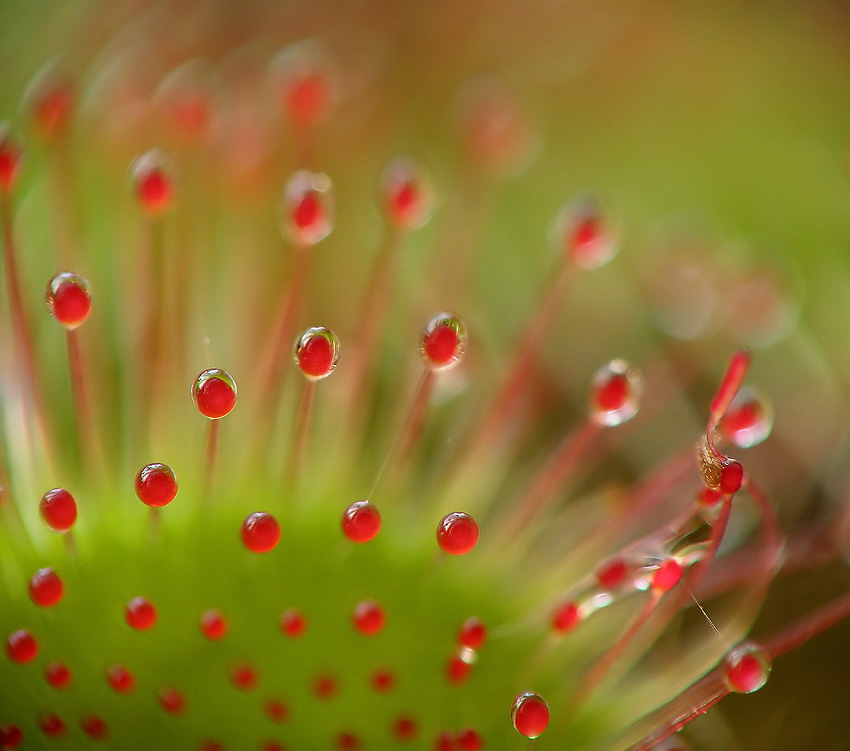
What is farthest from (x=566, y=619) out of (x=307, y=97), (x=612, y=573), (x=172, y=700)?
(x=307, y=97)

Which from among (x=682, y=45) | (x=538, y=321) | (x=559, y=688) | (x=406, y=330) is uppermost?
(x=682, y=45)

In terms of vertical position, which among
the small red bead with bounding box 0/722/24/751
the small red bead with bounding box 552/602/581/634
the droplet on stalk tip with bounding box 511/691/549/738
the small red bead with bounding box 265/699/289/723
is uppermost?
the small red bead with bounding box 0/722/24/751

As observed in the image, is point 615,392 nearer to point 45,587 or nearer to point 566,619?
point 566,619

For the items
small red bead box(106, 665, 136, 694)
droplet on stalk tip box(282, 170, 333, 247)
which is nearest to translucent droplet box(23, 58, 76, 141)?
droplet on stalk tip box(282, 170, 333, 247)

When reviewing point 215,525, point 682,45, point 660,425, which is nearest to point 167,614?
point 215,525

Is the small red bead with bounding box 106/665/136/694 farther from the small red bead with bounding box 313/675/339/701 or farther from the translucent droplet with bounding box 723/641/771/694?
the translucent droplet with bounding box 723/641/771/694

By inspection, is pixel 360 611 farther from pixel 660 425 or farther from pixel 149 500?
pixel 660 425
